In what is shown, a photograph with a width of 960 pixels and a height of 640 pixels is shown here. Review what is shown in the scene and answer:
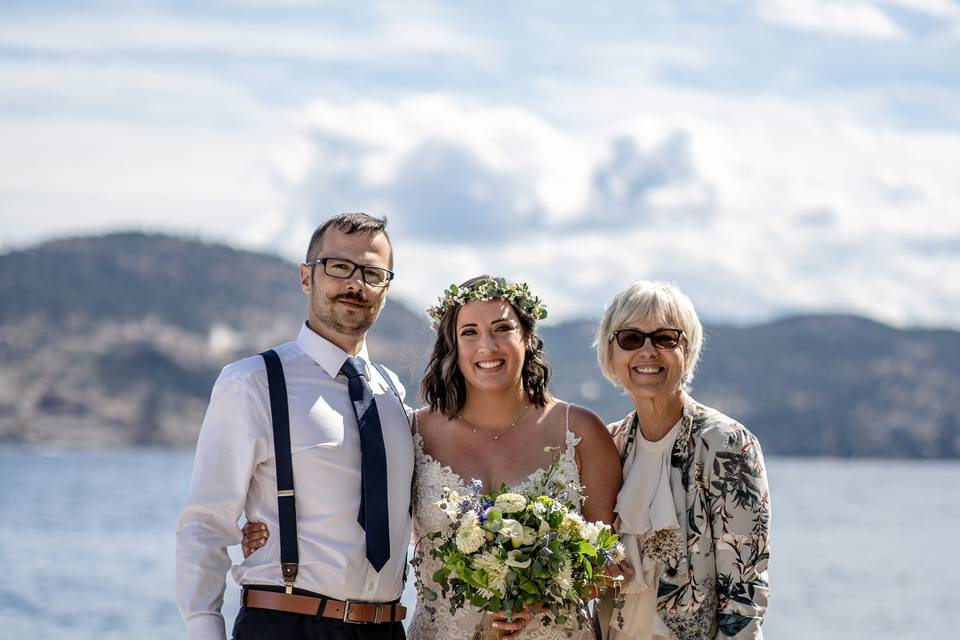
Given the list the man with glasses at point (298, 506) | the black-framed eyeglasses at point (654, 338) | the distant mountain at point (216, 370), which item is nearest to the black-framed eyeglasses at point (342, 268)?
the man with glasses at point (298, 506)

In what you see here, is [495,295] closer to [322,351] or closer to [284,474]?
[322,351]

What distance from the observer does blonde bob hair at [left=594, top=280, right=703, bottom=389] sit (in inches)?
243

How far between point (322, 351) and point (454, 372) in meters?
0.81

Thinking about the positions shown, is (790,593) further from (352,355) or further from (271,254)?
(271,254)

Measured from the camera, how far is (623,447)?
648 cm

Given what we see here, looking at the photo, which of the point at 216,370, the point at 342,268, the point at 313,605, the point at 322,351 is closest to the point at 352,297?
the point at 342,268

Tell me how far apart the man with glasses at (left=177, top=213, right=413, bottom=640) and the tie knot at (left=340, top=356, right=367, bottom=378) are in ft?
0.22

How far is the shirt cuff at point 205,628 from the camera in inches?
223

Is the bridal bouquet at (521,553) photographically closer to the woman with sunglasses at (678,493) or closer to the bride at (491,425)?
the woman with sunglasses at (678,493)

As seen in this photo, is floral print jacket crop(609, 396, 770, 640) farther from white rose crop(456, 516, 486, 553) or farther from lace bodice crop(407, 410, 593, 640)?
white rose crop(456, 516, 486, 553)

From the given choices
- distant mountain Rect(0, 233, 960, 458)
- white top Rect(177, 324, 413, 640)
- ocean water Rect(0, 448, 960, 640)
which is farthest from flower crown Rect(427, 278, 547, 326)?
distant mountain Rect(0, 233, 960, 458)

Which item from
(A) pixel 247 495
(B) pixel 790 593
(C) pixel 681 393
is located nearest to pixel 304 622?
(A) pixel 247 495

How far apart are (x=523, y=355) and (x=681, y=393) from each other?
2.77ft

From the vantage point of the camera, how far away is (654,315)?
6160mm
